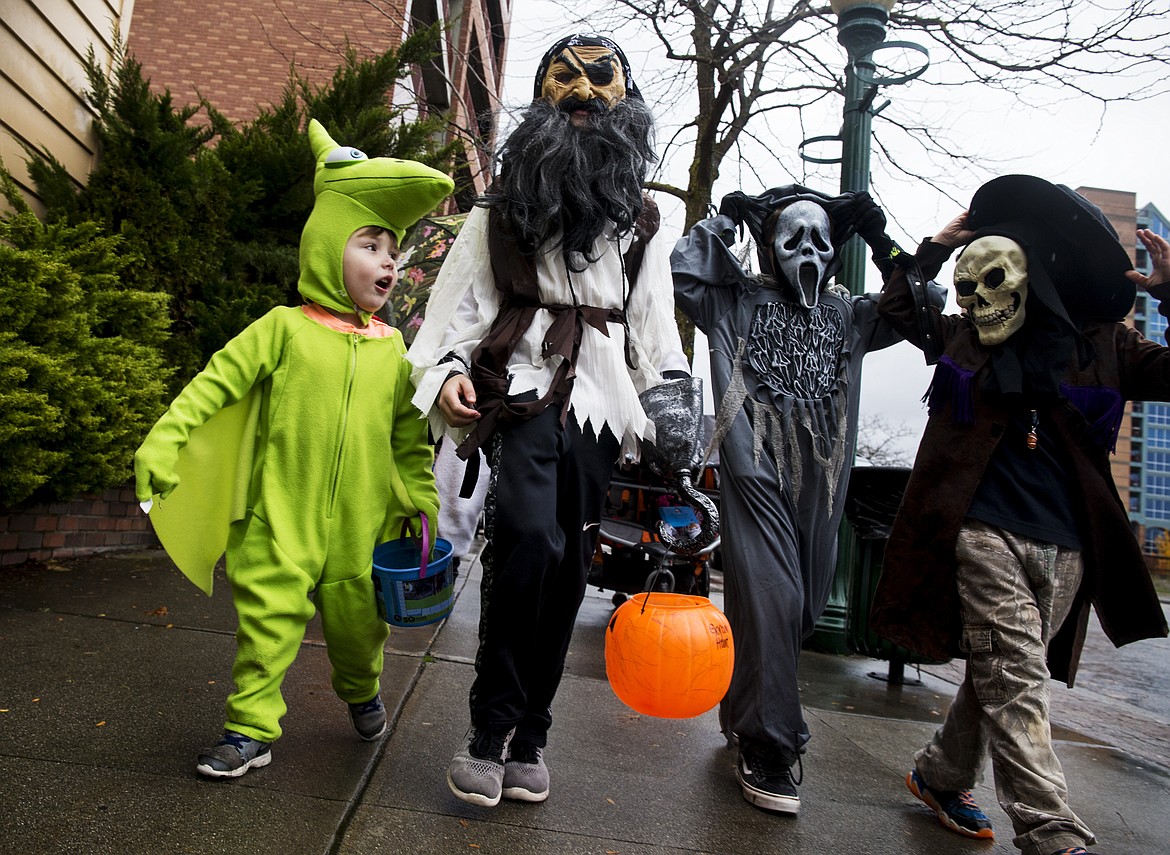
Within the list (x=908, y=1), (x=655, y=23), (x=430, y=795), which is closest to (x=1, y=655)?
(x=430, y=795)

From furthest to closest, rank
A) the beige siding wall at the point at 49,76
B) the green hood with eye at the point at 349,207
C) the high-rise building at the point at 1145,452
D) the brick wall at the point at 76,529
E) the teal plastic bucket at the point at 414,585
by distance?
1. the high-rise building at the point at 1145,452
2. the beige siding wall at the point at 49,76
3. the brick wall at the point at 76,529
4. the green hood with eye at the point at 349,207
5. the teal plastic bucket at the point at 414,585

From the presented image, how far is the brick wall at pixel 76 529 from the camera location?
5113 millimetres

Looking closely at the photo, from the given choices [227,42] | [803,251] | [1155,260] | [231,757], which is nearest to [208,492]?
[231,757]

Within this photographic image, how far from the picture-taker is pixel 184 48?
1376 cm

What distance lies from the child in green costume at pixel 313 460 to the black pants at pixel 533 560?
1.64ft

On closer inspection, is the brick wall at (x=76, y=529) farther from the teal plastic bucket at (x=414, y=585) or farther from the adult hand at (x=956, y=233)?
the adult hand at (x=956, y=233)

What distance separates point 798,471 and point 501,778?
1.54 meters

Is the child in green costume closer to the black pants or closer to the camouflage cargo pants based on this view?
the black pants

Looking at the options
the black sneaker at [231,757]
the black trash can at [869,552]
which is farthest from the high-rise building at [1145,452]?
A: the black sneaker at [231,757]

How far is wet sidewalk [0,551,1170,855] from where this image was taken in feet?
7.52

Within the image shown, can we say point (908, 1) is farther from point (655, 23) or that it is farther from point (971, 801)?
point (971, 801)

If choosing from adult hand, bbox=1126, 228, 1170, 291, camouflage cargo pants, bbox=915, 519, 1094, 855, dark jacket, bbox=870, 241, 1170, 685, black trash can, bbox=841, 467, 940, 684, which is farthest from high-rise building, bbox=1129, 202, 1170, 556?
camouflage cargo pants, bbox=915, 519, 1094, 855

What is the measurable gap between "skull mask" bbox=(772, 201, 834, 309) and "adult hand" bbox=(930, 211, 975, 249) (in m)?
0.43

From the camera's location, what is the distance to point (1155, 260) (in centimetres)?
285
